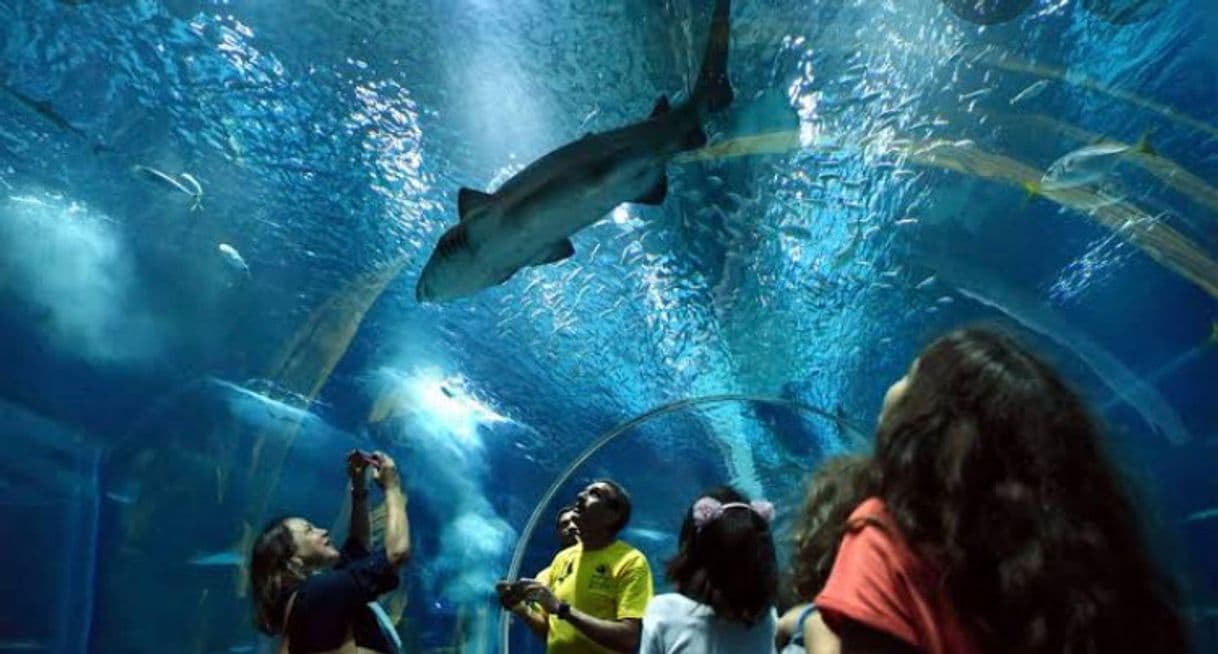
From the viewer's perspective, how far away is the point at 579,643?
3.21 m

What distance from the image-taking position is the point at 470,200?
4137 millimetres

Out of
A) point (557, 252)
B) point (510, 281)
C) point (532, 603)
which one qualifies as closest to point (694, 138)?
point (557, 252)

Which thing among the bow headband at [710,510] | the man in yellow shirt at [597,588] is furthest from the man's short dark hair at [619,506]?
the bow headband at [710,510]

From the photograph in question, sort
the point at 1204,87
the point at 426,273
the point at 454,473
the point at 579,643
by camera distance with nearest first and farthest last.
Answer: the point at 579,643, the point at 426,273, the point at 1204,87, the point at 454,473

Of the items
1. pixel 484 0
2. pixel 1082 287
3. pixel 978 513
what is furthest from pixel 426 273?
pixel 1082 287

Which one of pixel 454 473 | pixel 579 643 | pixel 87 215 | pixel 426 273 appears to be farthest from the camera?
pixel 454 473

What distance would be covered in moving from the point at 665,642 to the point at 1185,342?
18.8ft

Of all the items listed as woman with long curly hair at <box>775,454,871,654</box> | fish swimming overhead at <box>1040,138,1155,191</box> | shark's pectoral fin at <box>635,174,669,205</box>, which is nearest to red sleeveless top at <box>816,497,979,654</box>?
woman with long curly hair at <box>775,454,871,654</box>

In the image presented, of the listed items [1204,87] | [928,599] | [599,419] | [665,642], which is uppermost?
Result: [1204,87]

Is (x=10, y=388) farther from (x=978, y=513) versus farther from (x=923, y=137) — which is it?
(x=978, y=513)

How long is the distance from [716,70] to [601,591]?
2.51 metres

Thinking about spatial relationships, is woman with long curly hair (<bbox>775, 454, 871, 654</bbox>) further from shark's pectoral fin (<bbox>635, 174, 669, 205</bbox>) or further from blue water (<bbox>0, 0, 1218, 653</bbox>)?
shark's pectoral fin (<bbox>635, 174, 669, 205</bbox>)

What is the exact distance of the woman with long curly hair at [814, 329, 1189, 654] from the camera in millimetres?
970

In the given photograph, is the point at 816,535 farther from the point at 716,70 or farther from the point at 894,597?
the point at 716,70
